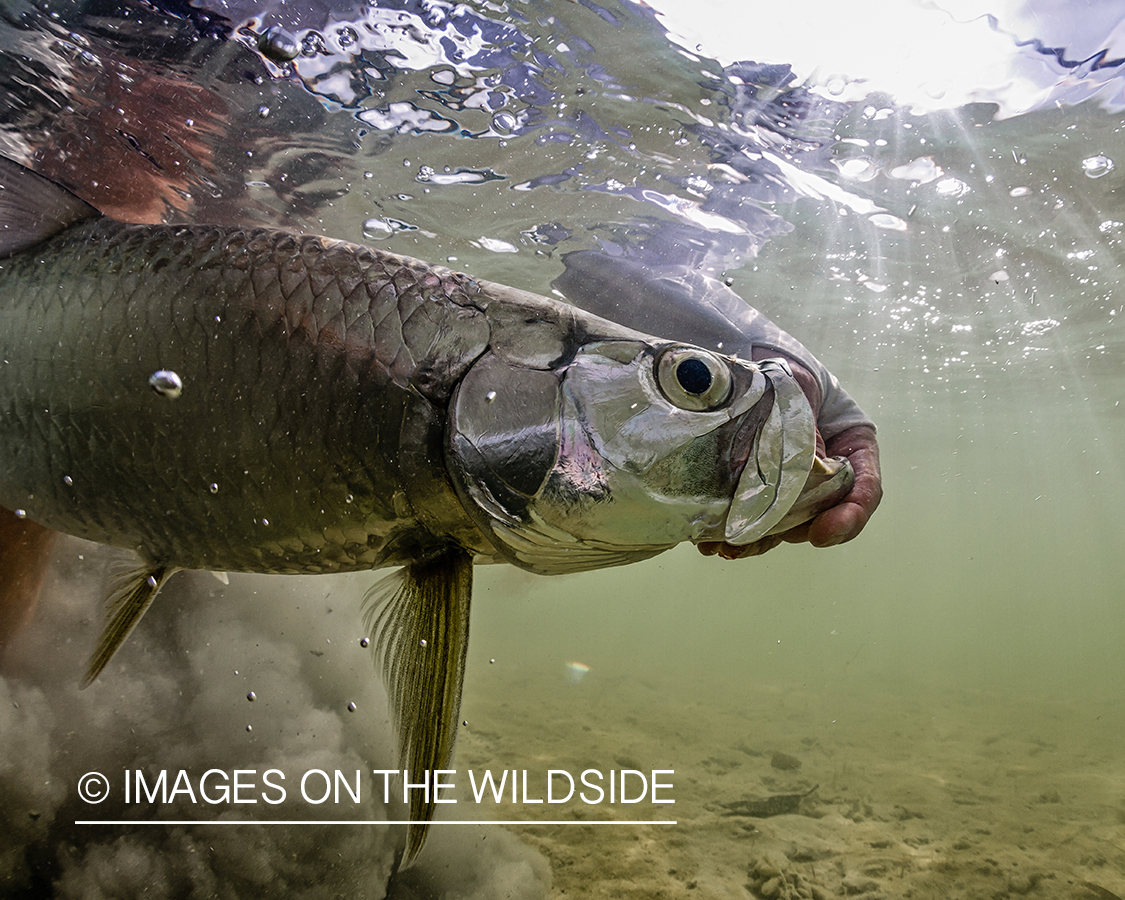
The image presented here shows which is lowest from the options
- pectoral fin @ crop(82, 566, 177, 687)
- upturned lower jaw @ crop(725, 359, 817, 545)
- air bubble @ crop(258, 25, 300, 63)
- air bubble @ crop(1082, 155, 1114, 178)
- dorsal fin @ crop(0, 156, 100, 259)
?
pectoral fin @ crop(82, 566, 177, 687)

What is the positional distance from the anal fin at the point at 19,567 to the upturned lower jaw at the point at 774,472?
193 inches

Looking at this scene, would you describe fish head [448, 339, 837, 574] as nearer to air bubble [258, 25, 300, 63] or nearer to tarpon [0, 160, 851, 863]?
tarpon [0, 160, 851, 863]

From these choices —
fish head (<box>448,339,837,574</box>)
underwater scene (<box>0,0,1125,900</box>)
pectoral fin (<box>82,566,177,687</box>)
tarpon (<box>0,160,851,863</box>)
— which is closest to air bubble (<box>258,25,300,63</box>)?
underwater scene (<box>0,0,1125,900</box>)

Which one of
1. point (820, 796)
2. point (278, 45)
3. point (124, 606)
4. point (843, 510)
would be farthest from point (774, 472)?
point (820, 796)

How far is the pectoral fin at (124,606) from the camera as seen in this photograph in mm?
2066

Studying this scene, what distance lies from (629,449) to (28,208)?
223 centimetres

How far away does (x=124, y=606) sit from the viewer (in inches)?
82.7

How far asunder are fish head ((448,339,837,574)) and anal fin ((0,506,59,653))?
4318 mm

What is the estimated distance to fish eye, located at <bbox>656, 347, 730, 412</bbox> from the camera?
162cm

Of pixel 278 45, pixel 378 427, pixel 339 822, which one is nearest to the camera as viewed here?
pixel 378 427

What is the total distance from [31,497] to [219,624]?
4740 millimetres

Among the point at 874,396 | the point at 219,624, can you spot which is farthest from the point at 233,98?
the point at 874,396

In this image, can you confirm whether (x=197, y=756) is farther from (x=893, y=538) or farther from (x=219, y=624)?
(x=893, y=538)

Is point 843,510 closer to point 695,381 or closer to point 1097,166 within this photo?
point 695,381
